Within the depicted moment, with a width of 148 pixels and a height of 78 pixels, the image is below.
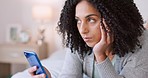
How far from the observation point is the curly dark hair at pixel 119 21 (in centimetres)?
96

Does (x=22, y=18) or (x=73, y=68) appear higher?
(x=22, y=18)

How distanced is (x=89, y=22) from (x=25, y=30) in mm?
2077

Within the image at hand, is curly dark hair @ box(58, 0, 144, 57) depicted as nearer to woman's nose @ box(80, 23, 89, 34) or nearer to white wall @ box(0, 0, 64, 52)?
woman's nose @ box(80, 23, 89, 34)

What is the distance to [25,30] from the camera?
2.98m

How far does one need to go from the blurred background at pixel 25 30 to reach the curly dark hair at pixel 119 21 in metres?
1.60

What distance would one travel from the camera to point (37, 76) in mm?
1040

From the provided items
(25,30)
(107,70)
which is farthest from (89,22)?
(25,30)

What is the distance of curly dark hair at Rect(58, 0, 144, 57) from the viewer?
96cm

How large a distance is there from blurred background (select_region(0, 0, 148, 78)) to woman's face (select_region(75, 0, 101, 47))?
1713mm

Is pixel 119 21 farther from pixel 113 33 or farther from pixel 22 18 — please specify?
pixel 22 18

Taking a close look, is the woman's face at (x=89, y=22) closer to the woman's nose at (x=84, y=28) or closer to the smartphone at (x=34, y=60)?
the woman's nose at (x=84, y=28)

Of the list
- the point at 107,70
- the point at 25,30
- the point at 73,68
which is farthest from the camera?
the point at 25,30

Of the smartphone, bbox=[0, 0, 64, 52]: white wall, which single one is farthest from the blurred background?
the smartphone

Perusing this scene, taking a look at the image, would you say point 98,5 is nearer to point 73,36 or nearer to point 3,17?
point 73,36
